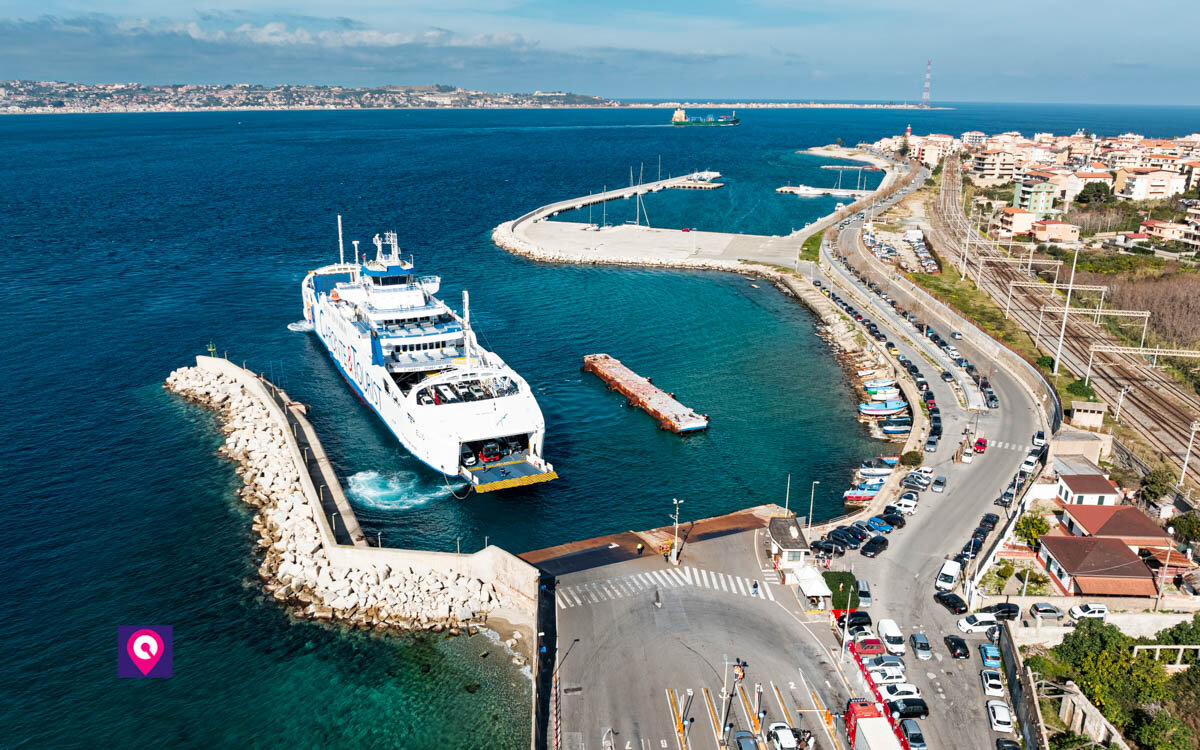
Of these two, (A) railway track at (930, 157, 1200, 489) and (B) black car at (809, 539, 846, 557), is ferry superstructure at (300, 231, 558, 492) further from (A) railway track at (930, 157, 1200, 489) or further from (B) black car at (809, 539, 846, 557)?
(A) railway track at (930, 157, 1200, 489)

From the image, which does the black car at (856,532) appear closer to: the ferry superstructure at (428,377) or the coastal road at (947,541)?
the coastal road at (947,541)

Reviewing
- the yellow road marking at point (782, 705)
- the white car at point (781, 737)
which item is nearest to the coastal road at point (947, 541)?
the yellow road marking at point (782, 705)

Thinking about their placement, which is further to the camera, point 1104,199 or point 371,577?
point 1104,199

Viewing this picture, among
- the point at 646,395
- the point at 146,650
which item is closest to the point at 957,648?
the point at 646,395

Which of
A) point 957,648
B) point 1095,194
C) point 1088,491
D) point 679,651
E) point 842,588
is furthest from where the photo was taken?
point 1095,194

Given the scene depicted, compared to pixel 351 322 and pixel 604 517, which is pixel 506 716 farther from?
pixel 351 322

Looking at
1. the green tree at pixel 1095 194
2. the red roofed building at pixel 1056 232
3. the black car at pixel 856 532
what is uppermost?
the green tree at pixel 1095 194

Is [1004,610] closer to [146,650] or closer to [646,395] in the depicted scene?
[646,395]
